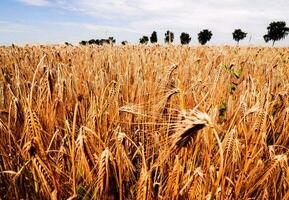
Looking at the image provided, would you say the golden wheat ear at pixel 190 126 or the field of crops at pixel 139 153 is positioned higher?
the golden wheat ear at pixel 190 126

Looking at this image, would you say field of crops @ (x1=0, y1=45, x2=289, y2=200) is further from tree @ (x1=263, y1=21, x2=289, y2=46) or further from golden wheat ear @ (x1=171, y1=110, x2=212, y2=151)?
tree @ (x1=263, y1=21, x2=289, y2=46)

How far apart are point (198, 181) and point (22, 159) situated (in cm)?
85

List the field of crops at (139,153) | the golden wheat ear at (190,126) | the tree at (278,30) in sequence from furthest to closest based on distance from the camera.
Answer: the tree at (278,30) → the field of crops at (139,153) → the golden wheat ear at (190,126)

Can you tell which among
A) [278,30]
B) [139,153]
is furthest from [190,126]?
[278,30]

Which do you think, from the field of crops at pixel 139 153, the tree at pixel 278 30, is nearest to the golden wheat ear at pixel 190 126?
the field of crops at pixel 139 153

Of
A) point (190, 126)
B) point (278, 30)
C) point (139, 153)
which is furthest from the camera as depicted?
point (278, 30)

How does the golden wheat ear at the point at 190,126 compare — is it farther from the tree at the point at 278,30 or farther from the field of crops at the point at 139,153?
the tree at the point at 278,30

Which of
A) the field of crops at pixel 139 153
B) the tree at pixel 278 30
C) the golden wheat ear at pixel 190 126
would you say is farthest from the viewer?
the tree at pixel 278 30

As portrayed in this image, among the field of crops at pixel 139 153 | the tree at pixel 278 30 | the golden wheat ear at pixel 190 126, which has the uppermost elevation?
the tree at pixel 278 30

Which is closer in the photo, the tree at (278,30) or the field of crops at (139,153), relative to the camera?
the field of crops at (139,153)

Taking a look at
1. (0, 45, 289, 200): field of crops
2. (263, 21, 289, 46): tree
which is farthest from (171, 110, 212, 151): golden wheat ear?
(263, 21, 289, 46): tree

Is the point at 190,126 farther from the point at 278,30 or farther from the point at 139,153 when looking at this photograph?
the point at 278,30

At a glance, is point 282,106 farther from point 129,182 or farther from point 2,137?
point 2,137

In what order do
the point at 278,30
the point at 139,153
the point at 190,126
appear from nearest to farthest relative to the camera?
1. the point at 190,126
2. the point at 139,153
3. the point at 278,30
